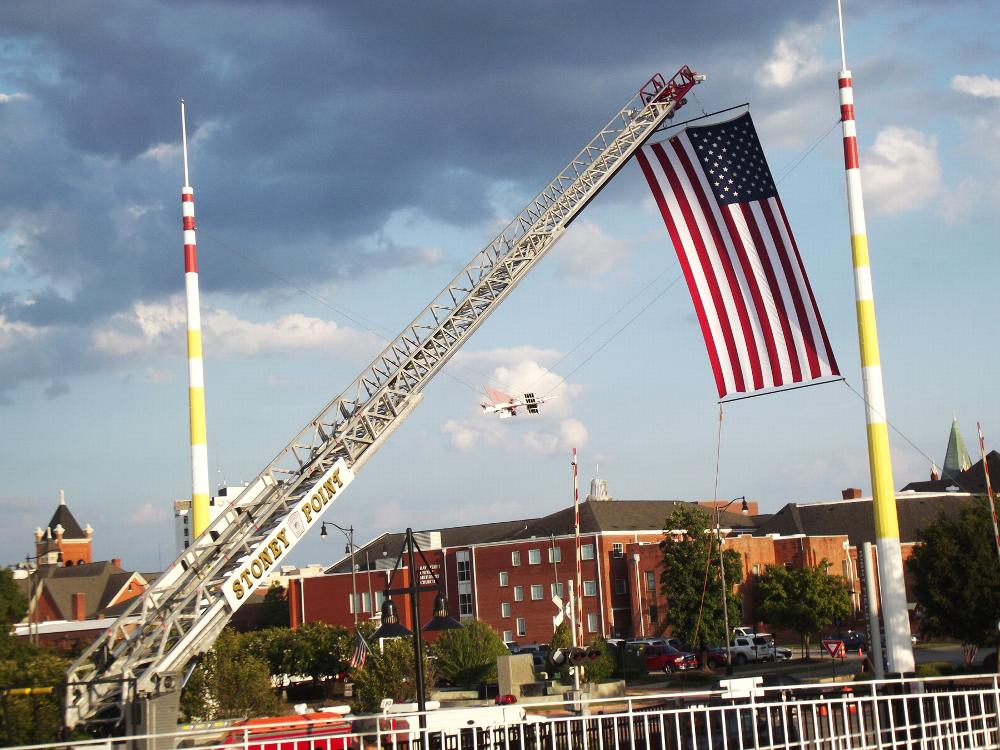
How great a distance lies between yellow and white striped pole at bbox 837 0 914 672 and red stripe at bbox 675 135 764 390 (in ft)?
11.3

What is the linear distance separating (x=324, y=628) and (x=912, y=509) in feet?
178

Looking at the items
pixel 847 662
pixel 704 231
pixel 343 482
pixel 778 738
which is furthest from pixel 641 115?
pixel 847 662

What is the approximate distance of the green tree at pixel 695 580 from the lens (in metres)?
72.5

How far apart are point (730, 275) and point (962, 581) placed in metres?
22.7

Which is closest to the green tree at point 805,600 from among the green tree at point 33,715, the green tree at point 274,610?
the green tree at point 274,610

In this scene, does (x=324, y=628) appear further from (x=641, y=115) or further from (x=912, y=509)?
(x=912, y=509)

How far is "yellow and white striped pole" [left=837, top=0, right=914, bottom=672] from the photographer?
31.6 meters

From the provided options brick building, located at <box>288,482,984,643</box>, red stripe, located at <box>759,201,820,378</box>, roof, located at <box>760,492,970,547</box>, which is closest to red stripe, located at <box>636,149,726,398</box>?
red stripe, located at <box>759,201,820,378</box>

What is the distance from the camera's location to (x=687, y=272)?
32375 mm

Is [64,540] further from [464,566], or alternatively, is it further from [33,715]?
[33,715]

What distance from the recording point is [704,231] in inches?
1280

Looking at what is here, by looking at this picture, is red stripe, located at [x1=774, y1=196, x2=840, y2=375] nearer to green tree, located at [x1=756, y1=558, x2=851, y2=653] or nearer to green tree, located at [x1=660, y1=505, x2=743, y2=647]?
green tree, located at [x1=660, y1=505, x2=743, y2=647]

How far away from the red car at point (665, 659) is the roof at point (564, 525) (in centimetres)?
2270

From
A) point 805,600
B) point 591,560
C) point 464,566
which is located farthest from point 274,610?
point 805,600
